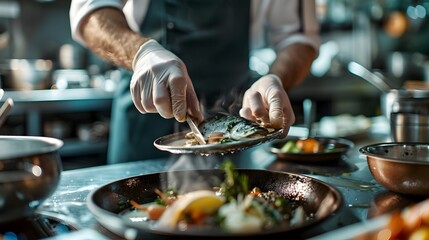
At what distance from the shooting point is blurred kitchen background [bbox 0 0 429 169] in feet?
13.4

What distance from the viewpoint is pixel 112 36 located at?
76.4 inches

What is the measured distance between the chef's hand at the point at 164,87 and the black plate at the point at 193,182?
226mm

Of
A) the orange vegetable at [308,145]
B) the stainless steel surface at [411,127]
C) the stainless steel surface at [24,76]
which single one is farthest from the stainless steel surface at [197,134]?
the stainless steel surface at [24,76]

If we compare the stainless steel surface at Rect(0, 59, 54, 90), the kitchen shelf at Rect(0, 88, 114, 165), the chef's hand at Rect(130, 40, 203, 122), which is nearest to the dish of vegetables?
the chef's hand at Rect(130, 40, 203, 122)

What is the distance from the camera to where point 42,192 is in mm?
1078

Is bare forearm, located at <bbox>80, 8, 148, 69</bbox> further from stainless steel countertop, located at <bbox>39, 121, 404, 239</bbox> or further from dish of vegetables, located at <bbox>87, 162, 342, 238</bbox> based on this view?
dish of vegetables, located at <bbox>87, 162, 342, 238</bbox>

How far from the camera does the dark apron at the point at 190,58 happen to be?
2326mm

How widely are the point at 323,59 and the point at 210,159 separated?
4.21 m

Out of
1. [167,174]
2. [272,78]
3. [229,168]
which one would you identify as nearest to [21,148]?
[167,174]

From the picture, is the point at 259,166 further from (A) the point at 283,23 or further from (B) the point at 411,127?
(A) the point at 283,23

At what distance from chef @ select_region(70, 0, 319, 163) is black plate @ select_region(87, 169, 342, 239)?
0.26m

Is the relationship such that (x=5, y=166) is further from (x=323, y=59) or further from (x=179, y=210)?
(x=323, y=59)

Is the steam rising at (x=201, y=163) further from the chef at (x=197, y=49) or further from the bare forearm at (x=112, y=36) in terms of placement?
the bare forearm at (x=112, y=36)

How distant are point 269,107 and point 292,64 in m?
0.78
